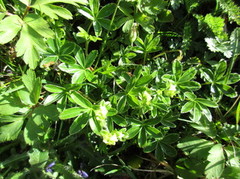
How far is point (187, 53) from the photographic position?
92.4 inches

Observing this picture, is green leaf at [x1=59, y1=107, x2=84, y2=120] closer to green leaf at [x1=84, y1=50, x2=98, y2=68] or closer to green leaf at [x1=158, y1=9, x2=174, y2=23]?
green leaf at [x1=84, y1=50, x2=98, y2=68]

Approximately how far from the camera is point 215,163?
76.5 inches

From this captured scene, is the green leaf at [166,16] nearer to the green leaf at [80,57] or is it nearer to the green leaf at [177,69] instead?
the green leaf at [177,69]

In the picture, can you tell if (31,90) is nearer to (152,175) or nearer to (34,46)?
(34,46)

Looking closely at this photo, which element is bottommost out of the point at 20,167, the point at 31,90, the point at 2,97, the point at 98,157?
the point at 20,167

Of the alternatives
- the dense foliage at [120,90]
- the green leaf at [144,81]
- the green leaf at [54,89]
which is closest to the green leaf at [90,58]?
the dense foliage at [120,90]

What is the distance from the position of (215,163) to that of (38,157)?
49.4 inches

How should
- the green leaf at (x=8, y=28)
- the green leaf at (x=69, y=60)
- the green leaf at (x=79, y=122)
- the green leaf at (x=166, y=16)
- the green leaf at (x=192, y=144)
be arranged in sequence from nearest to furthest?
1. the green leaf at (x=8, y=28)
2. the green leaf at (x=79, y=122)
3. the green leaf at (x=69, y=60)
4. the green leaf at (x=192, y=144)
5. the green leaf at (x=166, y=16)

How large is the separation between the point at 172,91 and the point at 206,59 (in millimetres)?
612

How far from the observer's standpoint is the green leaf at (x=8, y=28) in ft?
5.35

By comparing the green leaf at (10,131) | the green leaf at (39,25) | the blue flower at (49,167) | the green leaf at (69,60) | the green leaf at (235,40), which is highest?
the green leaf at (235,40)

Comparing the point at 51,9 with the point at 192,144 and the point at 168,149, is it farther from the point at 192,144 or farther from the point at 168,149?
the point at 192,144

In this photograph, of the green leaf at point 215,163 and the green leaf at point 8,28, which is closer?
the green leaf at point 8,28

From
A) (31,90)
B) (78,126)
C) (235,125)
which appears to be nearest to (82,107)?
(78,126)
